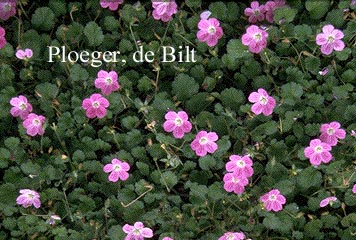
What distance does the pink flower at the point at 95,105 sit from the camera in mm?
2088

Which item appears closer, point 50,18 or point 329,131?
point 329,131

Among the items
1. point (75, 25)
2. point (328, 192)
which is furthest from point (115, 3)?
point (328, 192)

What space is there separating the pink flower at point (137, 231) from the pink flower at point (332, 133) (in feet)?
2.15

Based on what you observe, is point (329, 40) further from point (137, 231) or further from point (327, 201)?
point (137, 231)

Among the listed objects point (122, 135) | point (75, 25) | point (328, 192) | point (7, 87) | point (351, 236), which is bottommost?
point (351, 236)

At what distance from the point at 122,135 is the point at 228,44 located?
49 centimetres

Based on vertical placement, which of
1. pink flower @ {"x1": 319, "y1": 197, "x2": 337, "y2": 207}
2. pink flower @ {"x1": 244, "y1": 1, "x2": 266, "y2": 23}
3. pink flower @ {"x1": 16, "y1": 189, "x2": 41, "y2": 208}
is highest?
pink flower @ {"x1": 244, "y1": 1, "x2": 266, "y2": 23}

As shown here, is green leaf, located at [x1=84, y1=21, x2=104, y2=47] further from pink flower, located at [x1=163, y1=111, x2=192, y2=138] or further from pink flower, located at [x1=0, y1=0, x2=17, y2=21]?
pink flower, located at [x1=163, y1=111, x2=192, y2=138]

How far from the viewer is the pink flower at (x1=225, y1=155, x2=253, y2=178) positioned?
2018mm

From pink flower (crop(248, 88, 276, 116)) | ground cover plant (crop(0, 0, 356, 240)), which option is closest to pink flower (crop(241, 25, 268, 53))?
ground cover plant (crop(0, 0, 356, 240))

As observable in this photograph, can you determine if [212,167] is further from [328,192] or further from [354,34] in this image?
[354,34]

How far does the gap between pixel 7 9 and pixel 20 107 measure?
0.37 m

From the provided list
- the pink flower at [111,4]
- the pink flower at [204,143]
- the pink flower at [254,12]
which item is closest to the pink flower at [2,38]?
the pink flower at [111,4]

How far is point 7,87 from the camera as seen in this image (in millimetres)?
2137
